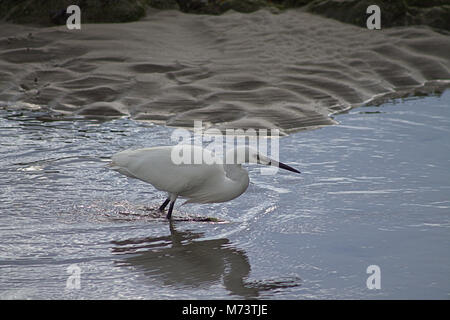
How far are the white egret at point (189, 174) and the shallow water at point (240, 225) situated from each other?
0.63 feet

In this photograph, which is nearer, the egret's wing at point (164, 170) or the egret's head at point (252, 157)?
the egret's head at point (252, 157)

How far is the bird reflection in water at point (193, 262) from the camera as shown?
4.32 m

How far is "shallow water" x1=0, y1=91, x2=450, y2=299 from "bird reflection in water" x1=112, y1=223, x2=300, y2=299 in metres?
0.01

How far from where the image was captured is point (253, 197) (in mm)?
5895

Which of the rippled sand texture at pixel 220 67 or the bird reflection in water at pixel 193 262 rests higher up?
the rippled sand texture at pixel 220 67

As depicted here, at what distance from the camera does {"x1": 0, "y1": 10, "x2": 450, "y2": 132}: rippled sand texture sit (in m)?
Result: 8.49

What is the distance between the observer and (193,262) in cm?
468
